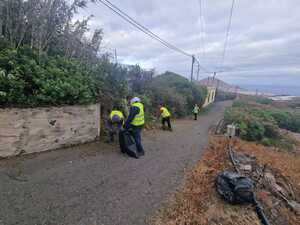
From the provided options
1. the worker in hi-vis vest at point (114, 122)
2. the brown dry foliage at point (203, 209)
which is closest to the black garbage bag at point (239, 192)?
the brown dry foliage at point (203, 209)

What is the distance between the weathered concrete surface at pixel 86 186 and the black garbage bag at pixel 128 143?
0.64 ft

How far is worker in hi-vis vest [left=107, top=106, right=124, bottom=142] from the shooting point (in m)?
4.95

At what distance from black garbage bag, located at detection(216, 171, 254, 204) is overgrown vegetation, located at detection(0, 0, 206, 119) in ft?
14.4

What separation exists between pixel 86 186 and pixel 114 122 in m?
2.36

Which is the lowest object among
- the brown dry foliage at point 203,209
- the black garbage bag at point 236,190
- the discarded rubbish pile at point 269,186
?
the discarded rubbish pile at point 269,186

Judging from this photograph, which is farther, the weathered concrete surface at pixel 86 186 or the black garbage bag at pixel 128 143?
the black garbage bag at pixel 128 143

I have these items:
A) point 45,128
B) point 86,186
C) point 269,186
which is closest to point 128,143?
→ point 86,186

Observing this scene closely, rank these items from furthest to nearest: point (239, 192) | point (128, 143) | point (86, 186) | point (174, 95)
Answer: point (174, 95) < point (128, 143) < point (86, 186) < point (239, 192)

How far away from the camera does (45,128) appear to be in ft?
13.4

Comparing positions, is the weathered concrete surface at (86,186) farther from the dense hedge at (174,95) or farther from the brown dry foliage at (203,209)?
the dense hedge at (174,95)

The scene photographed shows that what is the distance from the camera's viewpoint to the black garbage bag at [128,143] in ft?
14.6

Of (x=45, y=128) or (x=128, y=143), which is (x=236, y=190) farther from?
(x=45, y=128)

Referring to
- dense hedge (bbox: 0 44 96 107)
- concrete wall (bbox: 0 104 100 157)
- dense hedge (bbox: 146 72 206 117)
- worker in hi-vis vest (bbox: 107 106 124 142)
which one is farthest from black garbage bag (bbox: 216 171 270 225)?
dense hedge (bbox: 146 72 206 117)

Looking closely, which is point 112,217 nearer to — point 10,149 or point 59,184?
point 59,184
